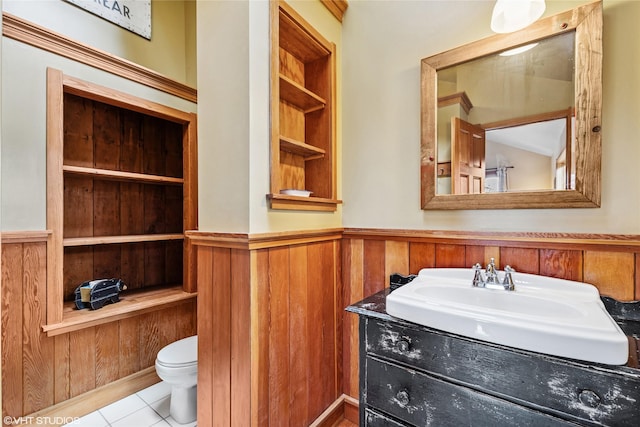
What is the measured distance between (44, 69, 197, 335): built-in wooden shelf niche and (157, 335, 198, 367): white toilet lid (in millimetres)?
398

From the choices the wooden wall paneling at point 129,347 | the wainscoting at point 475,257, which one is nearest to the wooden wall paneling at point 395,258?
the wainscoting at point 475,257

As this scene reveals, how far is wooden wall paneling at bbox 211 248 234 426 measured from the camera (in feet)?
4.14

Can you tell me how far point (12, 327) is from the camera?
1493 mm

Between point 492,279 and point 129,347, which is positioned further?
point 129,347

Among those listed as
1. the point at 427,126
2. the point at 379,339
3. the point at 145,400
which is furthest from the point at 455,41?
the point at 145,400

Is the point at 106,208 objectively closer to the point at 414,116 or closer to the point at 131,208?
the point at 131,208

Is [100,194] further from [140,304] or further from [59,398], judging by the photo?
[59,398]

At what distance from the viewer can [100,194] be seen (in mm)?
2055

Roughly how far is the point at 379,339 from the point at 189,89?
210cm

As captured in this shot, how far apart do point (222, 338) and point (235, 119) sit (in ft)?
3.08

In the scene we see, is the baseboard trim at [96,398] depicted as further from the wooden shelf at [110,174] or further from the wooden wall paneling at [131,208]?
the wooden shelf at [110,174]

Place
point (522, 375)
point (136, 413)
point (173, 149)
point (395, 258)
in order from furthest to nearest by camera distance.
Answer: point (173, 149)
point (136, 413)
point (395, 258)
point (522, 375)
